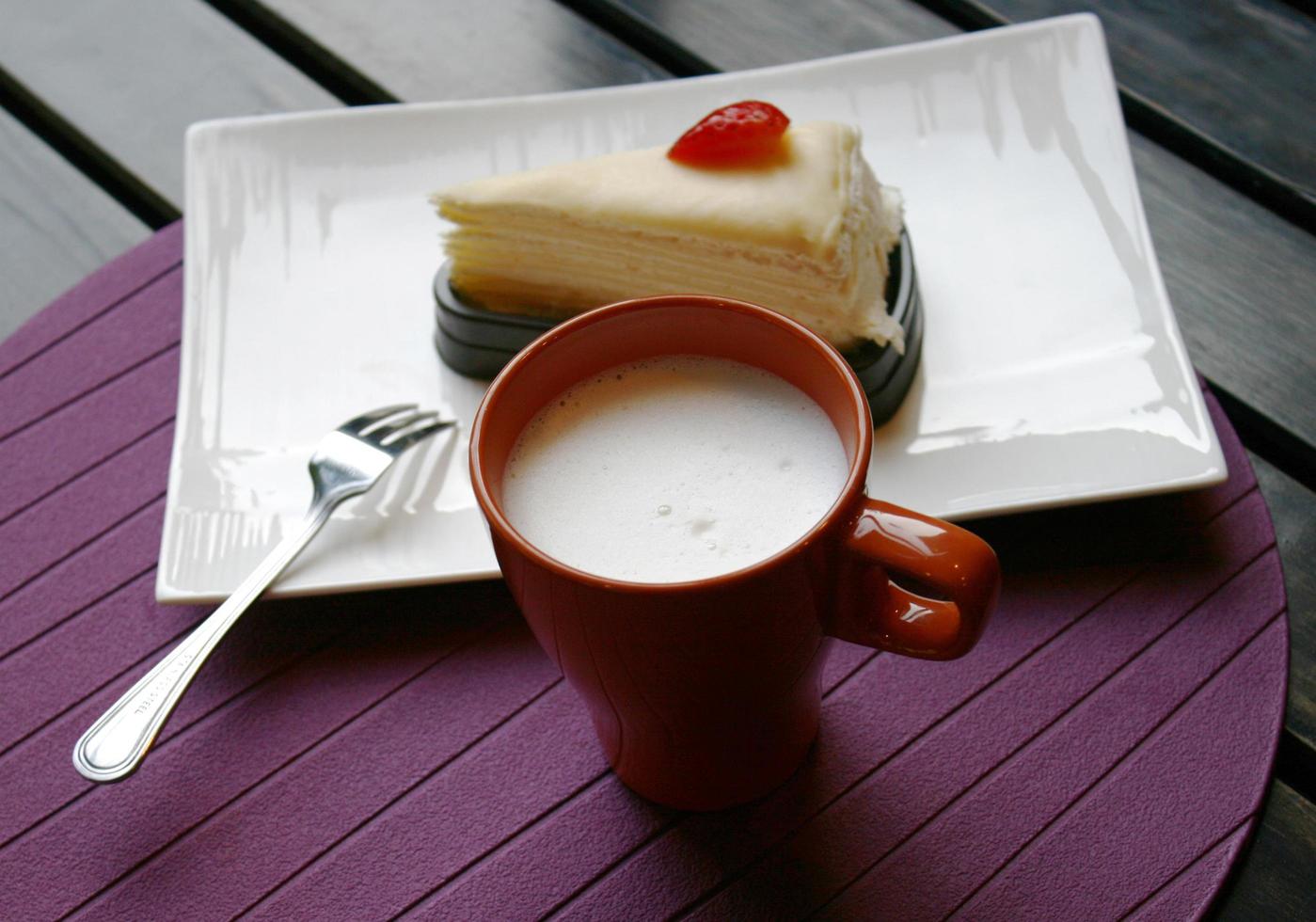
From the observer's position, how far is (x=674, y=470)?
56 cm

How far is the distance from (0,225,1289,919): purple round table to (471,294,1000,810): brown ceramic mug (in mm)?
43

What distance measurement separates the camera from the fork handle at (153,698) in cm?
62

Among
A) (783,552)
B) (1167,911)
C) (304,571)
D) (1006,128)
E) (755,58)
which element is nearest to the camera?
(783,552)

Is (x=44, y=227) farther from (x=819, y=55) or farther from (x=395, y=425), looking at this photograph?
(x=819, y=55)

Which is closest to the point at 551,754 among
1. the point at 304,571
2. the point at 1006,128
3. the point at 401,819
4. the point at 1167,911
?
the point at 401,819

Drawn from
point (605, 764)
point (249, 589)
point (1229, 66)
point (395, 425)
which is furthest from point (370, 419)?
point (1229, 66)

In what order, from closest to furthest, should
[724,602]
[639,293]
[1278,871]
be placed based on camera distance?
1. [724,602]
2. [1278,871]
3. [639,293]

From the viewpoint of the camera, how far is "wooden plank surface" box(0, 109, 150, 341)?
93cm

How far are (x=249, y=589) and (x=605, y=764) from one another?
0.22 m

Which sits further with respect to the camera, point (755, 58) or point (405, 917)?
point (755, 58)

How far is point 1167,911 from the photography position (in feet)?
1.88

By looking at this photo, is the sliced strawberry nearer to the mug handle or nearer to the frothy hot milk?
the frothy hot milk

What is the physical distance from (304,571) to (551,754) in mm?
184

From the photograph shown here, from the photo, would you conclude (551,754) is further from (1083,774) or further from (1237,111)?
(1237,111)
